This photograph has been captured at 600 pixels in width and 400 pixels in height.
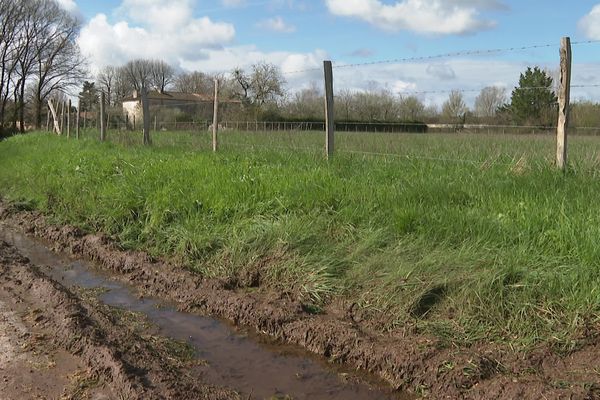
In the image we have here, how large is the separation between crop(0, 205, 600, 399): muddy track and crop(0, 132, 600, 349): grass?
0.18 metres

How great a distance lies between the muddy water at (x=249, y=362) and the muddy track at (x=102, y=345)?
0.80ft

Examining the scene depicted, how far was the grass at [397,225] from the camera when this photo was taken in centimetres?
428

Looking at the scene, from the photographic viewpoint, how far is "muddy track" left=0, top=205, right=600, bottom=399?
346 centimetres

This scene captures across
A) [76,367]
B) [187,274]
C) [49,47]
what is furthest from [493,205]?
[49,47]

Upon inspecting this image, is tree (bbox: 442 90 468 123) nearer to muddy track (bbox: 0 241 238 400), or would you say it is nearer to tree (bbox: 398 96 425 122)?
tree (bbox: 398 96 425 122)

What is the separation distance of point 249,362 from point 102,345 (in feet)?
3.57

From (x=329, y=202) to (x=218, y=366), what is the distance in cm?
300

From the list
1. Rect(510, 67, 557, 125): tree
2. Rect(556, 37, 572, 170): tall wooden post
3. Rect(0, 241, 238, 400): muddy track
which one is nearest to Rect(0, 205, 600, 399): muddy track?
Rect(0, 241, 238, 400): muddy track

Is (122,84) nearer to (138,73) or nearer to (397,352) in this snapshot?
(138,73)

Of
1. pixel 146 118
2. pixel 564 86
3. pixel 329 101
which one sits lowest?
pixel 564 86

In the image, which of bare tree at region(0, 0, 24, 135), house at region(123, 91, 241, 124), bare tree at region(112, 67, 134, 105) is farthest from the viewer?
bare tree at region(112, 67, 134, 105)

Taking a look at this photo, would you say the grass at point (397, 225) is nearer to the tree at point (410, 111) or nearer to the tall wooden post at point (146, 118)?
the tree at point (410, 111)

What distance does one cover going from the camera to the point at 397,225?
5699 mm

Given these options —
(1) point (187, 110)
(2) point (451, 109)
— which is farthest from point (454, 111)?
(1) point (187, 110)
